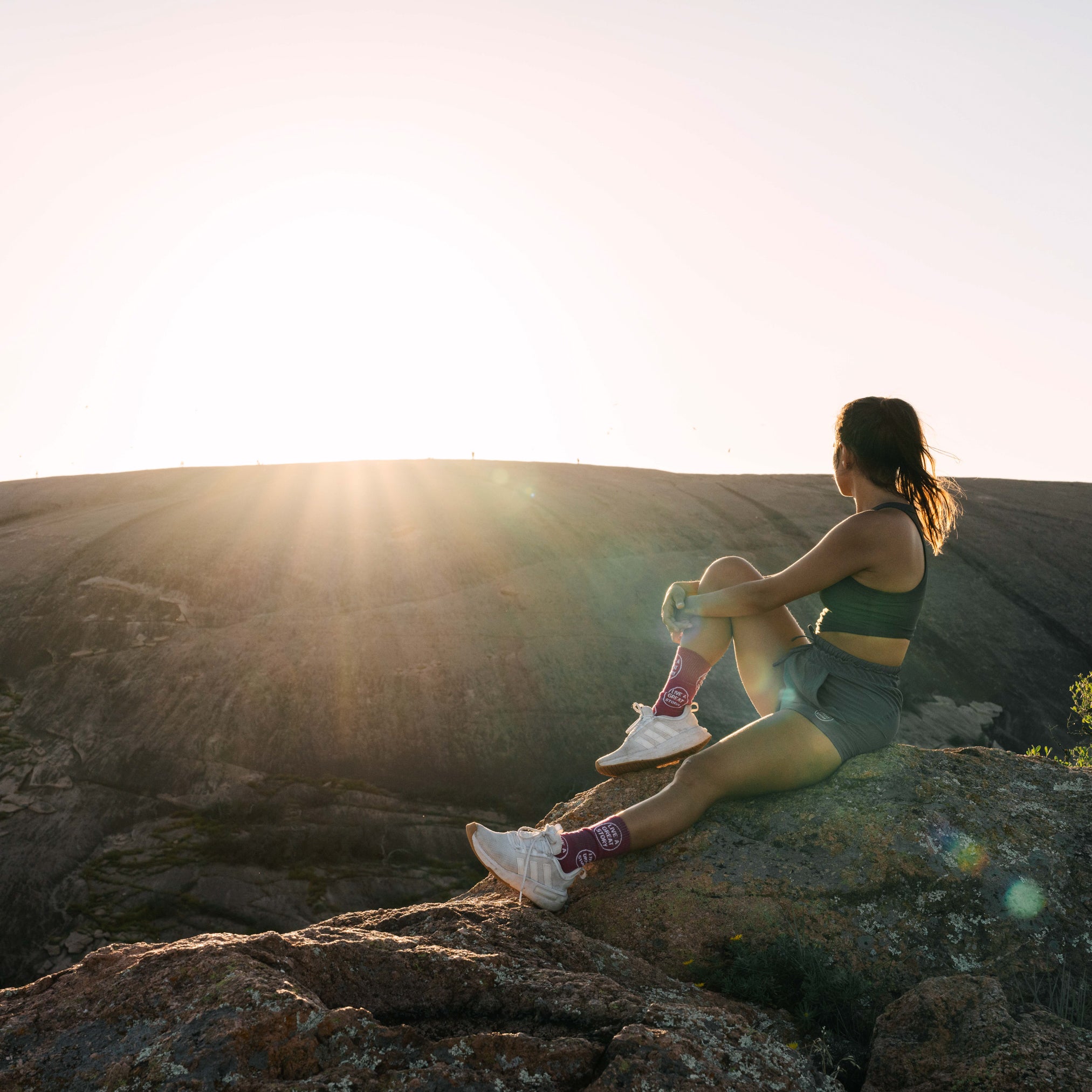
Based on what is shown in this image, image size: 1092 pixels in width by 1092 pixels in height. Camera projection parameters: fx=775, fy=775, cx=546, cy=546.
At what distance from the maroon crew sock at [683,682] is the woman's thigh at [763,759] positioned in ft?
1.13

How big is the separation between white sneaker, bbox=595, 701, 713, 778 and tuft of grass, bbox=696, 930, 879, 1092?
846mm

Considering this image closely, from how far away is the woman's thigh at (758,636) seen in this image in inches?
117

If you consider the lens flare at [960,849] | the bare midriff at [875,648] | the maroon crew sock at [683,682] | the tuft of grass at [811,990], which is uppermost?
the bare midriff at [875,648]

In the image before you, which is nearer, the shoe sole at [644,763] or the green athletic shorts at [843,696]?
the green athletic shorts at [843,696]

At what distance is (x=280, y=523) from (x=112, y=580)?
59.9 inches

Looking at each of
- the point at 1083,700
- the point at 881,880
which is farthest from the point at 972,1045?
the point at 1083,700

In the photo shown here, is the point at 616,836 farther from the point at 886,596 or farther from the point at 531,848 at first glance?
the point at 886,596

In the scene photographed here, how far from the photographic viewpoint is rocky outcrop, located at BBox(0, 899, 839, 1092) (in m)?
1.41

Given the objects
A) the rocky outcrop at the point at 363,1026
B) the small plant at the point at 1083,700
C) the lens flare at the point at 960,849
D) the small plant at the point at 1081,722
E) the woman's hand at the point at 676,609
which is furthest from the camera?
the small plant at the point at 1083,700

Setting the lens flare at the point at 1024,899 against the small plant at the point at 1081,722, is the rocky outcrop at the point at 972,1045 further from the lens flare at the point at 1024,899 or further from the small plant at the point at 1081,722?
the small plant at the point at 1081,722

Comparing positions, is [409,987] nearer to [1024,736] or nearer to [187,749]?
[187,749]

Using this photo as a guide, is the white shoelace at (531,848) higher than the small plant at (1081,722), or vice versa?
the white shoelace at (531,848)

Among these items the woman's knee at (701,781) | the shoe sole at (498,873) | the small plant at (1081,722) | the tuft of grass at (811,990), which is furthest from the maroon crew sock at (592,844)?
the small plant at (1081,722)

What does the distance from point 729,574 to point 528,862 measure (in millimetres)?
1281
